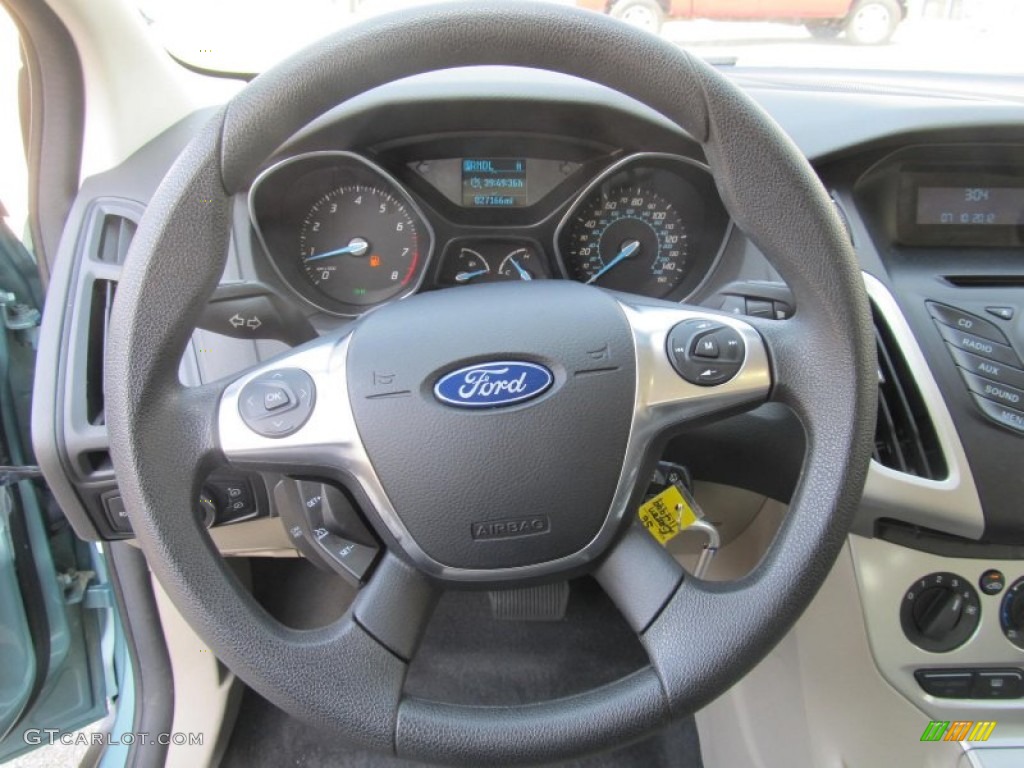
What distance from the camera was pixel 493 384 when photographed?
74 cm

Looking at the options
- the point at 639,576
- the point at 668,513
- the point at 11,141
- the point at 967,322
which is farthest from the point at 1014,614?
the point at 11,141

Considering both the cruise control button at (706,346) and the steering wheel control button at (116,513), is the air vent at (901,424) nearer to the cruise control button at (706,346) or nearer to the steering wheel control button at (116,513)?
the cruise control button at (706,346)

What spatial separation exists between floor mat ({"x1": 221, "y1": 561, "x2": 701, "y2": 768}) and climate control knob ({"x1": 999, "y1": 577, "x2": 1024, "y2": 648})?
2.48 ft

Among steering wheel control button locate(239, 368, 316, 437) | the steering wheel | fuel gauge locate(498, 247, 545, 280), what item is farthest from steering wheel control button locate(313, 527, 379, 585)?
fuel gauge locate(498, 247, 545, 280)

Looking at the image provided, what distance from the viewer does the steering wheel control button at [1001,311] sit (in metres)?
1.06

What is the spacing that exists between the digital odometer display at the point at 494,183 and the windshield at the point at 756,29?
264mm

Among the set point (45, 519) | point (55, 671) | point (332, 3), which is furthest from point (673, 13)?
point (55, 671)

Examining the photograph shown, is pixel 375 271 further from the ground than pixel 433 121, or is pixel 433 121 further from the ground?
pixel 433 121

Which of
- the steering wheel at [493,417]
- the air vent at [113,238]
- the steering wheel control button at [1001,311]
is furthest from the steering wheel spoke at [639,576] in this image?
the air vent at [113,238]

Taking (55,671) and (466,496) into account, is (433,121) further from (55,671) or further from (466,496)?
(55,671)

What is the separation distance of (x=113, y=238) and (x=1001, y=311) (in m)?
1.22

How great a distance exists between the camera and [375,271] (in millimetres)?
1237

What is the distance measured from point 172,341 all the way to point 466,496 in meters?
0.29

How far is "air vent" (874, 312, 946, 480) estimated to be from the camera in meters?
1.01
